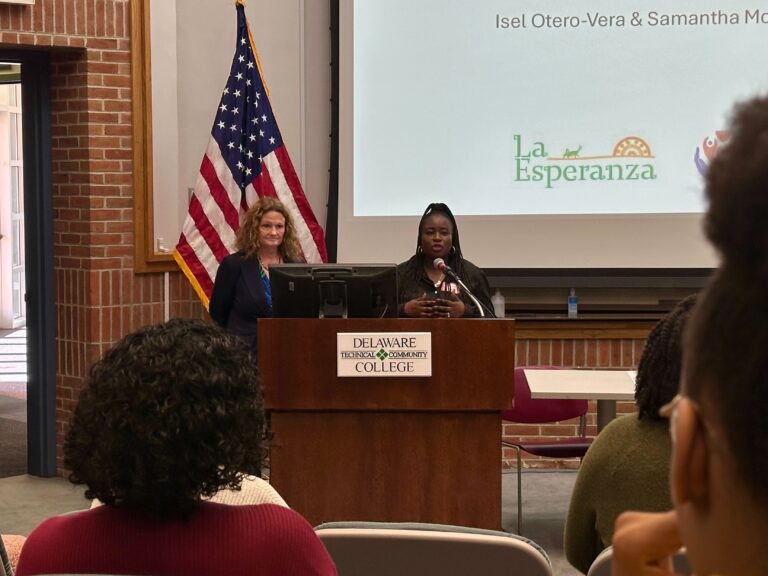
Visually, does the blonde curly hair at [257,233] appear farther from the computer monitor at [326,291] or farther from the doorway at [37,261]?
the doorway at [37,261]

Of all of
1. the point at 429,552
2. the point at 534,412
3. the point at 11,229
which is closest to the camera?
the point at 429,552

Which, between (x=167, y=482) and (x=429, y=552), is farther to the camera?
(x=429, y=552)

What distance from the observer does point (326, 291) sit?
4.14 m

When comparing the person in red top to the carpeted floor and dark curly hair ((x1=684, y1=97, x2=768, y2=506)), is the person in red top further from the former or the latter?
the carpeted floor

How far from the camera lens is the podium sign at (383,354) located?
3.98m

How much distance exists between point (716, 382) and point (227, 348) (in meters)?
1.12

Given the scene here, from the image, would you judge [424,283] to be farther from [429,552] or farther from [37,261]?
[429,552]

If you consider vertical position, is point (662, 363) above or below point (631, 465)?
above

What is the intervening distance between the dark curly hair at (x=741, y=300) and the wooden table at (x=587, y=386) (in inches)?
145

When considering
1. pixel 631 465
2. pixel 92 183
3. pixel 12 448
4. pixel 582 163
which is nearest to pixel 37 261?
pixel 92 183

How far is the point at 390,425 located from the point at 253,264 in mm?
1570

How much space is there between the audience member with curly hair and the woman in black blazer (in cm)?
482

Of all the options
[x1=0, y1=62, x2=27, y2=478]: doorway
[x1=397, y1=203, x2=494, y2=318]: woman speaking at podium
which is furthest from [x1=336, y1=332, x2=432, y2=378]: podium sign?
[x1=0, y1=62, x2=27, y2=478]: doorway

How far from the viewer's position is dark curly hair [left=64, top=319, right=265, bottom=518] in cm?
153
